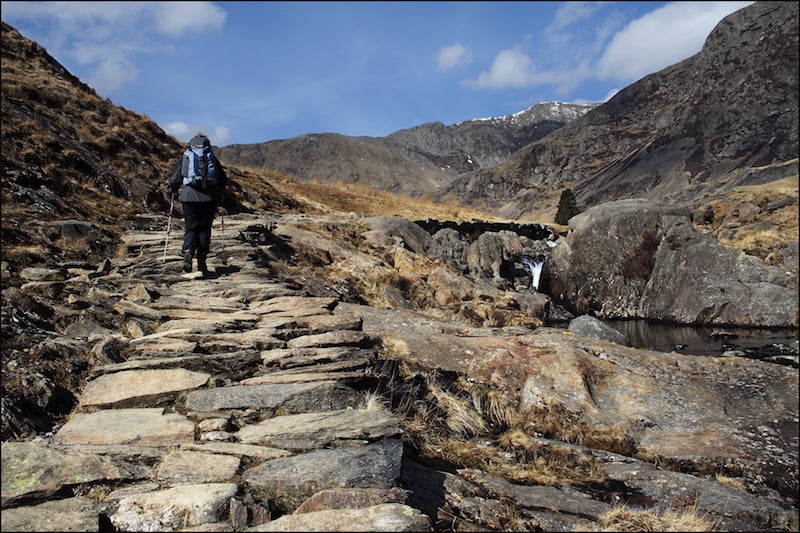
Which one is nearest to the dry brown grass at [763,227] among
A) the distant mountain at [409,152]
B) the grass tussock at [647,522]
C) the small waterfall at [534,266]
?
the small waterfall at [534,266]

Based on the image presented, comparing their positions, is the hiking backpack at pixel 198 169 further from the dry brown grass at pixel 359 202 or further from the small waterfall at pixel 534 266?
the dry brown grass at pixel 359 202

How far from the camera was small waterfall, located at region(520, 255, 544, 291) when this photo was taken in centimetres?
2185

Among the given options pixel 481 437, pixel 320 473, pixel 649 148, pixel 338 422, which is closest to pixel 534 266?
pixel 481 437

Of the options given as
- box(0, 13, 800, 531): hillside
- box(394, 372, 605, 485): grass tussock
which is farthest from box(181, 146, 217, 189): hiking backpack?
box(394, 372, 605, 485): grass tussock

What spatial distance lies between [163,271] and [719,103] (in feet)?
314

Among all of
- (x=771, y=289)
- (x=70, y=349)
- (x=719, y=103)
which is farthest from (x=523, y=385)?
(x=719, y=103)

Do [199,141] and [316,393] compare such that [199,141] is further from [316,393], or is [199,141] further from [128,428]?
[128,428]

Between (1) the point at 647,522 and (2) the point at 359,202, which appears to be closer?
(1) the point at 647,522

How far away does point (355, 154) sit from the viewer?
122 meters

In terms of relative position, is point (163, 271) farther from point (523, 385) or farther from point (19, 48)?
point (19, 48)

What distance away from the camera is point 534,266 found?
23.1m

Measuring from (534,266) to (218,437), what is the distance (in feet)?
68.1

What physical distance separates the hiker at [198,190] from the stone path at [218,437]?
1.74 metres

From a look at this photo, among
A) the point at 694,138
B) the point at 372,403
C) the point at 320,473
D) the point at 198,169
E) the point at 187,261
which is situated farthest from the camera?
the point at 694,138
